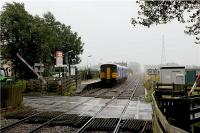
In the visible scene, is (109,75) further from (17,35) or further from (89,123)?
(89,123)

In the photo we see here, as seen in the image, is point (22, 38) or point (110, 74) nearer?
point (22, 38)

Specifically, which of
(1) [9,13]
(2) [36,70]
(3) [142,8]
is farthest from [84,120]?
(1) [9,13]

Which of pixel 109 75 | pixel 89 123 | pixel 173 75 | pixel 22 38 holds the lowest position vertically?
pixel 89 123

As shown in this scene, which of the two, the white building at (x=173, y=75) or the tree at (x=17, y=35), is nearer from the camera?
the white building at (x=173, y=75)

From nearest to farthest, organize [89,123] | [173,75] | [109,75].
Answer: [89,123]
[173,75]
[109,75]

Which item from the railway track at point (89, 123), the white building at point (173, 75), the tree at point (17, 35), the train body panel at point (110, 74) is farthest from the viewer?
the train body panel at point (110, 74)

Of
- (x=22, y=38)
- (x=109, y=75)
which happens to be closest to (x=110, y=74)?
(x=109, y=75)

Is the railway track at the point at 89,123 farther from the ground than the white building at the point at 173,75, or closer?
closer

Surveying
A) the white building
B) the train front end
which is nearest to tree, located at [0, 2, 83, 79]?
the white building

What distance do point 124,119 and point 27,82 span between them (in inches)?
669

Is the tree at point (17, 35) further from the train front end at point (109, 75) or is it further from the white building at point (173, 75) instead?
the train front end at point (109, 75)

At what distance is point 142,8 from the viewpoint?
1349 cm

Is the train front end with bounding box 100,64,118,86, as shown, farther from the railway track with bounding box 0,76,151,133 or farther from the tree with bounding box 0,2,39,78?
the railway track with bounding box 0,76,151,133

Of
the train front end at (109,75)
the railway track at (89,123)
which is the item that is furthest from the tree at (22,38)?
the railway track at (89,123)
